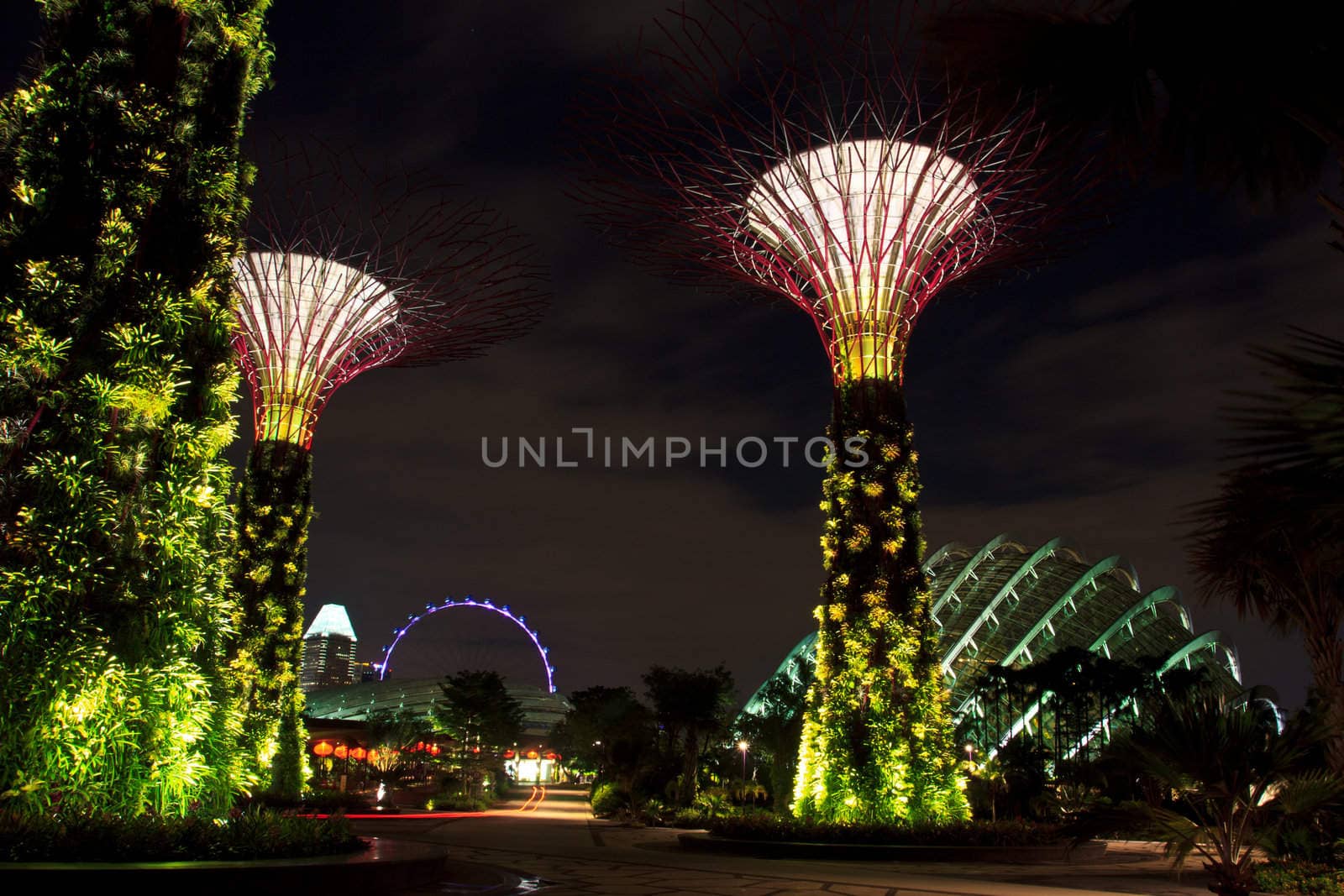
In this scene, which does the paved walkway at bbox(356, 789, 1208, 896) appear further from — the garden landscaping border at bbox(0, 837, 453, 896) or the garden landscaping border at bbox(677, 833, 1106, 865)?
the garden landscaping border at bbox(0, 837, 453, 896)

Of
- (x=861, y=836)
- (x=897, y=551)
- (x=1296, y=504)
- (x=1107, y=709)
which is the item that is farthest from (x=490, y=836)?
(x=1107, y=709)

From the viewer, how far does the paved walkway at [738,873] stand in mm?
13203

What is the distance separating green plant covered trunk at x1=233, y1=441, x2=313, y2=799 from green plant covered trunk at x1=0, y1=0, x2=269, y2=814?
51.2 feet

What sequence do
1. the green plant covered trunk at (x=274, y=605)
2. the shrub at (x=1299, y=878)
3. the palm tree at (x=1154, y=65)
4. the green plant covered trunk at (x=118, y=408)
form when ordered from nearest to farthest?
the palm tree at (x=1154, y=65), the green plant covered trunk at (x=118, y=408), the shrub at (x=1299, y=878), the green plant covered trunk at (x=274, y=605)

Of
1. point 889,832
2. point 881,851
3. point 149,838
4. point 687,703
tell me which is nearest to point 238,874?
point 149,838

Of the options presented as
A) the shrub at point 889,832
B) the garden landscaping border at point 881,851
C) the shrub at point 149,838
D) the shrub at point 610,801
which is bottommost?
the shrub at point 610,801

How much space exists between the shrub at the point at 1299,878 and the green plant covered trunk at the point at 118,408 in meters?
12.0

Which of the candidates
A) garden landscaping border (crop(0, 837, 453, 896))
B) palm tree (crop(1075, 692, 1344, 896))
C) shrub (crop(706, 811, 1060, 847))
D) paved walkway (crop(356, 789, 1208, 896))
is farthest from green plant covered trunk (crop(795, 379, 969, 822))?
garden landscaping border (crop(0, 837, 453, 896))

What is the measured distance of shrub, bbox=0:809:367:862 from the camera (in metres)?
8.66

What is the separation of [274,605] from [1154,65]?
84.6ft

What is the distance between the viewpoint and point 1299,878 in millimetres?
11438

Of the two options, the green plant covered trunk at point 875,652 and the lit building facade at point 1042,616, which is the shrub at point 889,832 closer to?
the green plant covered trunk at point 875,652

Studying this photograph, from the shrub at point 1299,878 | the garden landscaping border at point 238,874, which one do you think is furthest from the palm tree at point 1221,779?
the garden landscaping border at point 238,874

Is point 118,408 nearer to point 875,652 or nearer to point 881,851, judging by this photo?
point 881,851
